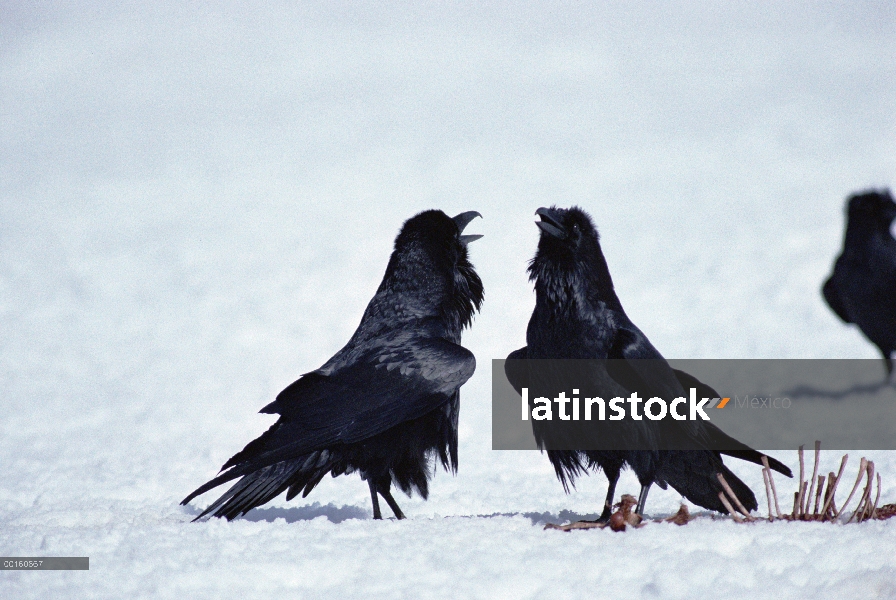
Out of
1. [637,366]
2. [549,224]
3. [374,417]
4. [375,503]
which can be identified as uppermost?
[549,224]

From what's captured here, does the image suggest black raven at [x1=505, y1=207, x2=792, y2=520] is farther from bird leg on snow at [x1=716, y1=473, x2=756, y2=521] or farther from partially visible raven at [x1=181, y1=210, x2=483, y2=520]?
partially visible raven at [x1=181, y1=210, x2=483, y2=520]

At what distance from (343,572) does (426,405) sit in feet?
4.94

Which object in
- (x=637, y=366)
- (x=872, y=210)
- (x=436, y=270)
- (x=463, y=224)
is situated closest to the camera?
(x=637, y=366)

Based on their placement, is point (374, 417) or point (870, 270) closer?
point (374, 417)

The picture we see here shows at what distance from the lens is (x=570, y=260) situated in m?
4.17

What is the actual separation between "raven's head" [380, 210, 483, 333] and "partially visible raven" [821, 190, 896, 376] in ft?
14.9

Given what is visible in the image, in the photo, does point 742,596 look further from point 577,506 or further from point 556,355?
point 577,506

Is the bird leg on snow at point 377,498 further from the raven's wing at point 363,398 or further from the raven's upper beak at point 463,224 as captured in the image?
the raven's upper beak at point 463,224

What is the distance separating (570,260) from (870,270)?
5.05 m

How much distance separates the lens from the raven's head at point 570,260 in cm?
410

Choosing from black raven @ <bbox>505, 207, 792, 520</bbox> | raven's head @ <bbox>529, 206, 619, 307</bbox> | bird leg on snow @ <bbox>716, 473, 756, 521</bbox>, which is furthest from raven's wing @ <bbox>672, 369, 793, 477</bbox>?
raven's head @ <bbox>529, 206, 619, 307</bbox>

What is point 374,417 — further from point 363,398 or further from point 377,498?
point 377,498

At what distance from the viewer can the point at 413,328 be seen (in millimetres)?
4637

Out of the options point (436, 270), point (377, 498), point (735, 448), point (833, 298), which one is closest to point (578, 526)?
point (735, 448)
